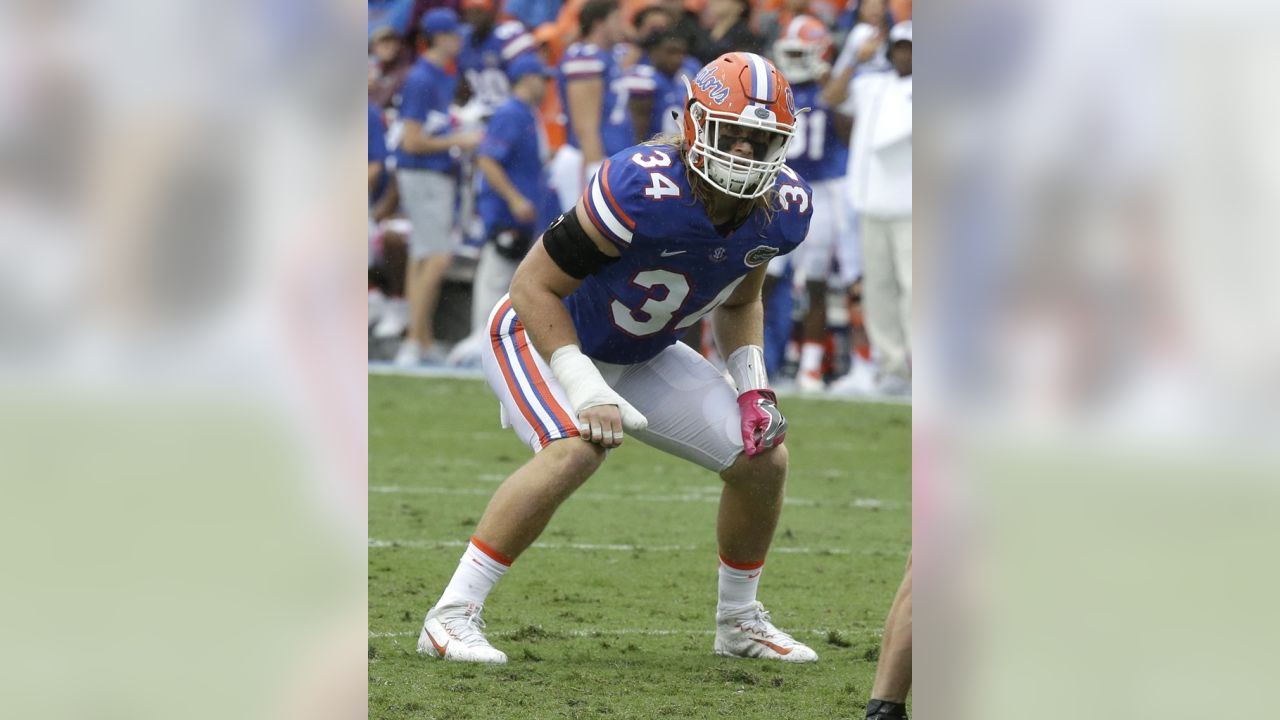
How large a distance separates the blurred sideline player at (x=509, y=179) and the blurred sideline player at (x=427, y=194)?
399 mm

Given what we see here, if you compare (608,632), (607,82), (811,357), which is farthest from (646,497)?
(607,82)

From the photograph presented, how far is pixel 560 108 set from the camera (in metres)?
12.7

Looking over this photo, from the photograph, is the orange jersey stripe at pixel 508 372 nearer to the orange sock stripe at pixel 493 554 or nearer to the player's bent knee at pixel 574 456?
the player's bent knee at pixel 574 456

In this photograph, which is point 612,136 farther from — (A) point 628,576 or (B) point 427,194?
(A) point 628,576

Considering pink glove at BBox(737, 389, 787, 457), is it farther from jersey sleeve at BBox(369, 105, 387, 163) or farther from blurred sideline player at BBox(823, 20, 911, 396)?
jersey sleeve at BBox(369, 105, 387, 163)

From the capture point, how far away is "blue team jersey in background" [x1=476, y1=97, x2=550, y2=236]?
1220 cm

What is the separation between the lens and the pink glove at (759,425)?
4578 millimetres

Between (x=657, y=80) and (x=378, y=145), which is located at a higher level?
(x=657, y=80)

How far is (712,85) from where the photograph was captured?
4211 mm

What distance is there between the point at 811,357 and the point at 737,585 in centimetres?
732

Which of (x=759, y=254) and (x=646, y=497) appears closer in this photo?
(x=759, y=254)
